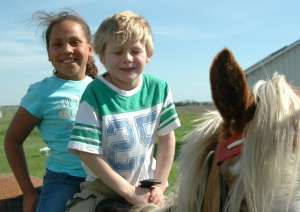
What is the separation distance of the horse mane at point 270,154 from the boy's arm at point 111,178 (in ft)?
2.57

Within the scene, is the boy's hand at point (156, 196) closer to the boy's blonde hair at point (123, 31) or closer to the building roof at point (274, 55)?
the boy's blonde hair at point (123, 31)

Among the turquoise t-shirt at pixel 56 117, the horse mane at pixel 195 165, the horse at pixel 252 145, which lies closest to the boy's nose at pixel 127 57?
the horse mane at pixel 195 165

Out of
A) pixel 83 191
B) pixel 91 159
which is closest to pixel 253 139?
pixel 91 159

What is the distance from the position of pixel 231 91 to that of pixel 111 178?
999 mm

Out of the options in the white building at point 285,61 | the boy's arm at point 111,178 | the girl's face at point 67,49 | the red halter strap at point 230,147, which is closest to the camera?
Result: the red halter strap at point 230,147

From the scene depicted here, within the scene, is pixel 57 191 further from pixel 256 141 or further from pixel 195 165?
pixel 256 141

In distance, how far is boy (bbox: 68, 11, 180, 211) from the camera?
2.52m

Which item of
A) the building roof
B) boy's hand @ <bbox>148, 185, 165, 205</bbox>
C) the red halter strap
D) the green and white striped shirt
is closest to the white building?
the building roof

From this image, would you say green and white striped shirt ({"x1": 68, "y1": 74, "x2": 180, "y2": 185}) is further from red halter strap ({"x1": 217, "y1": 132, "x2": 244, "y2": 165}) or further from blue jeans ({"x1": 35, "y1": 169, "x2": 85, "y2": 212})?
red halter strap ({"x1": 217, "y1": 132, "x2": 244, "y2": 165})

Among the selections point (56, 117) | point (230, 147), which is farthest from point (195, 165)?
point (56, 117)

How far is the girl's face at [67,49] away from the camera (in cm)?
335

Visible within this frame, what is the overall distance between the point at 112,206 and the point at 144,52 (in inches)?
36.2

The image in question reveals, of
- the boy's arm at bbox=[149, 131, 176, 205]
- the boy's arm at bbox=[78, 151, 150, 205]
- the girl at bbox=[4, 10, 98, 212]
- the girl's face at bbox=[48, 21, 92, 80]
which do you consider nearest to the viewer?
the boy's arm at bbox=[78, 151, 150, 205]

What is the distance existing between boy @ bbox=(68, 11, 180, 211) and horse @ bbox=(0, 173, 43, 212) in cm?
91
